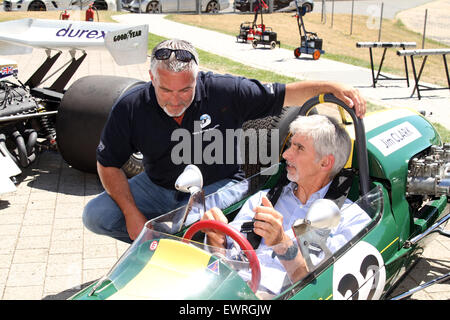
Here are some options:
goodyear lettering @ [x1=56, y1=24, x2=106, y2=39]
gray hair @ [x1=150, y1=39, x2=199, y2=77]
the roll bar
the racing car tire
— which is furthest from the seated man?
goodyear lettering @ [x1=56, y1=24, x2=106, y2=39]

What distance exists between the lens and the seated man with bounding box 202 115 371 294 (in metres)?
2.53

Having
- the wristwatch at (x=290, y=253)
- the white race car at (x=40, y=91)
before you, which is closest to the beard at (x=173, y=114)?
the wristwatch at (x=290, y=253)

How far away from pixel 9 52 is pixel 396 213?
479 cm

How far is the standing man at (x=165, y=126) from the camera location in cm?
334

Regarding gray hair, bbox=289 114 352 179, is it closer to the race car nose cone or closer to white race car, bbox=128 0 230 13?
the race car nose cone

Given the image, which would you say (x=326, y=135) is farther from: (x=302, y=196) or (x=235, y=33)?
(x=235, y=33)

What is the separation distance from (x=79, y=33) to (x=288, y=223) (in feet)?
11.9

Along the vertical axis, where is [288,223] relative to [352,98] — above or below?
below

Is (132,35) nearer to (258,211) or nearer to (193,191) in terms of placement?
(193,191)

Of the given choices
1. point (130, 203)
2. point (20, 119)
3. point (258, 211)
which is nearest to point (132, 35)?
point (20, 119)

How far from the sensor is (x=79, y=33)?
224 inches

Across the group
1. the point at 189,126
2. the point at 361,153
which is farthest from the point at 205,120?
the point at 361,153

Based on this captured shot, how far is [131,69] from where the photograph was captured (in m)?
12.1

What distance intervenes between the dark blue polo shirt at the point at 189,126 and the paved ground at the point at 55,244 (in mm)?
980
